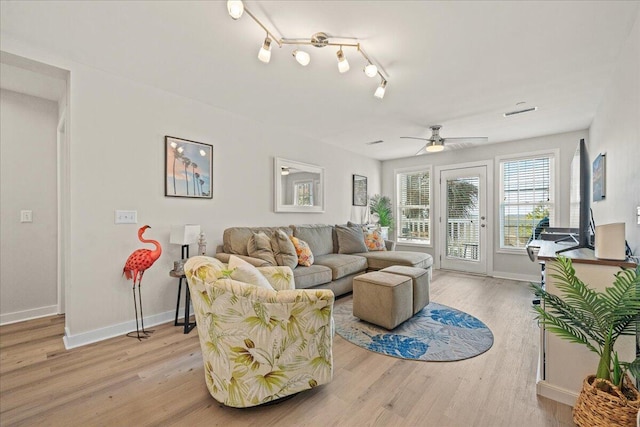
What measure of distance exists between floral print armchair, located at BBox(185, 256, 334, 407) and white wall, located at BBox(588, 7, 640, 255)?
2187mm

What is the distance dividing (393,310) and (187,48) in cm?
289

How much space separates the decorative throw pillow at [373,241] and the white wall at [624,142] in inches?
108

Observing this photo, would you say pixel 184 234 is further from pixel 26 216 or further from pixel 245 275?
pixel 26 216

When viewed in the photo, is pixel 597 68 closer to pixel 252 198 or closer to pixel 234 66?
pixel 234 66

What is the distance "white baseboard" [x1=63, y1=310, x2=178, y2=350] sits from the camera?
235 centimetres

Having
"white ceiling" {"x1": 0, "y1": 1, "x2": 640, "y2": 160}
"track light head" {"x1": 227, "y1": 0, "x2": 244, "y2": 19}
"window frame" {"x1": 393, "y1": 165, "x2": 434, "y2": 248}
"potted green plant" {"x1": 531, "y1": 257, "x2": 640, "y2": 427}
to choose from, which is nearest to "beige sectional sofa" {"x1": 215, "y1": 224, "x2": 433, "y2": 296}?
"window frame" {"x1": 393, "y1": 165, "x2": 434, "y2": 248}

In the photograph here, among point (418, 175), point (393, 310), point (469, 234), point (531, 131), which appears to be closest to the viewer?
point (393, 310)

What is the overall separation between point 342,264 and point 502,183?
3.51 metres

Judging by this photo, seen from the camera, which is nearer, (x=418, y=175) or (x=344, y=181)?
(x=344, y=181)

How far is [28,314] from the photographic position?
2.94m

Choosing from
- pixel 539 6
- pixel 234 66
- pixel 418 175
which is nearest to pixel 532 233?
pixel 418 175

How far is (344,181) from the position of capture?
18.0 feet

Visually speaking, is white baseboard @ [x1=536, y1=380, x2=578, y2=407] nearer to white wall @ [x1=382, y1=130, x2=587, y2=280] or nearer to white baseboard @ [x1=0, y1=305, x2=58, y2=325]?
white wall @ [x1=382, y1=130, x2=587, y2=280]

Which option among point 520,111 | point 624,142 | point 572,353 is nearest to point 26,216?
point 572,353
